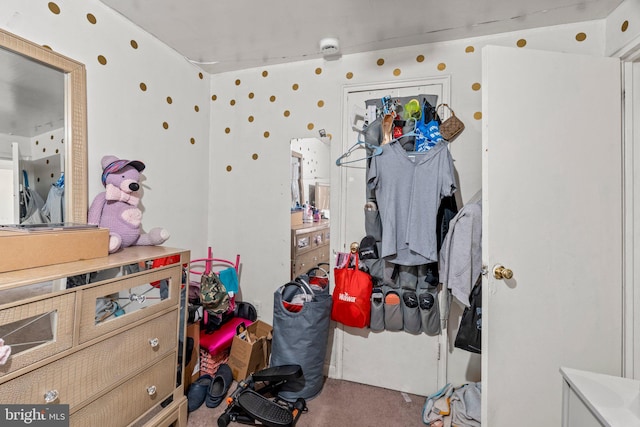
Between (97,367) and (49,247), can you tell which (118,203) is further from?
(97,367)

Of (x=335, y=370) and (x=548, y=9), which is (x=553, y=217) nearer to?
(x=548, y=9)

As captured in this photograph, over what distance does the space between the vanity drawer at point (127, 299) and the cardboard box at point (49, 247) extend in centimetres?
20

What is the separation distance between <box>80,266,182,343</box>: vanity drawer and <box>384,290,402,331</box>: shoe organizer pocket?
1262 millimetres

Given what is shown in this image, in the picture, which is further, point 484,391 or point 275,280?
point 275,280

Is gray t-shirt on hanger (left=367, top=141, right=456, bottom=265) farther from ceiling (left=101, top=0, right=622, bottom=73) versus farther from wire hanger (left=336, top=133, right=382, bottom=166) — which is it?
ceiling (left=101, top=0, right=622, bottom=73)

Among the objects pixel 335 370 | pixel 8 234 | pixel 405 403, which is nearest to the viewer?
pixel 8 234

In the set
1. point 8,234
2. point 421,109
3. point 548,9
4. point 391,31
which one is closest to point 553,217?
point 421,109

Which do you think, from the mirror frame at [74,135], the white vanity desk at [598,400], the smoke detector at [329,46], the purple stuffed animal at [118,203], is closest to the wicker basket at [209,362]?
the purple stuffed animal at [118,203]

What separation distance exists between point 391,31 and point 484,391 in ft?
6.75

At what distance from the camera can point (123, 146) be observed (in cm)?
171

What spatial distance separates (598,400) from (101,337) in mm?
1964

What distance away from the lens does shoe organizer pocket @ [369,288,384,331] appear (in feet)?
6.22

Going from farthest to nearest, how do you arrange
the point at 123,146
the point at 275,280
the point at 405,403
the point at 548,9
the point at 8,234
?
the point at 275,280
the point at 405,403
the point at 123,146
the point at 548,9
the point at 8,234

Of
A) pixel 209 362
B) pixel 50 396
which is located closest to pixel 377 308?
pixel 209 362
